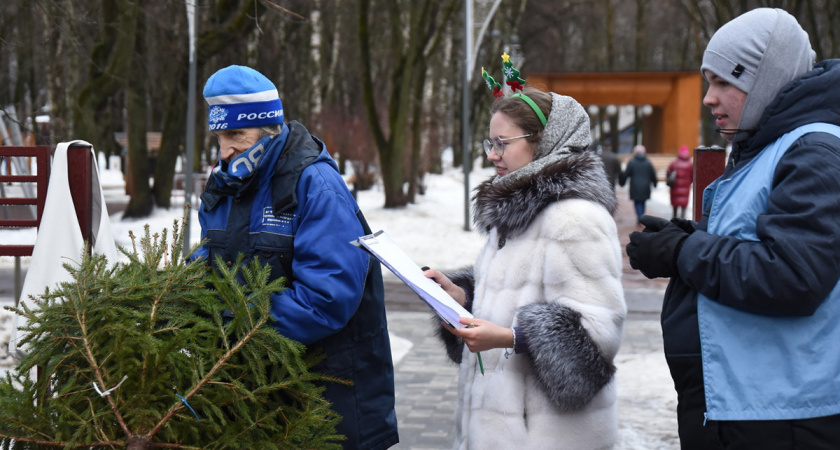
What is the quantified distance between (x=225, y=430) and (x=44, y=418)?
45cm

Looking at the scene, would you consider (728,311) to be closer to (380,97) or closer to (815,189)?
(815,189)

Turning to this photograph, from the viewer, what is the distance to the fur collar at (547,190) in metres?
2.74

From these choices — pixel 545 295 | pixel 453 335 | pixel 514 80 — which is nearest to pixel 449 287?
pixel 453 335

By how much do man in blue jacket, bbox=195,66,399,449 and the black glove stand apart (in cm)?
82

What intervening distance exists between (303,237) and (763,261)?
4.11ft

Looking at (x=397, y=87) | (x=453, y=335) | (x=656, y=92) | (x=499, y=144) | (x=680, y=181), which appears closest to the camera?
(x=499, y=144)

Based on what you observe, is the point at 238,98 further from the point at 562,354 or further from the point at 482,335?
the point at 562,354

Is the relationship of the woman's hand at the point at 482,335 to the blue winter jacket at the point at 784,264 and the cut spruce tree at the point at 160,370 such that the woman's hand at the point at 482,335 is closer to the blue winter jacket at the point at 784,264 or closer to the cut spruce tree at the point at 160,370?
the cut spruce tree at the point at 160,370

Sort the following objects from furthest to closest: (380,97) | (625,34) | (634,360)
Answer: (625,34) < (380,97) < (634,360)

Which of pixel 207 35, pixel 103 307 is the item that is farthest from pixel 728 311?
Result: pixel 207 35

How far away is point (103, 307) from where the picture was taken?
2408 millimetres

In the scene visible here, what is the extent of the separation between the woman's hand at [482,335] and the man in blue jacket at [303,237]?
1.08ft

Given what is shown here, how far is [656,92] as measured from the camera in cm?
3784

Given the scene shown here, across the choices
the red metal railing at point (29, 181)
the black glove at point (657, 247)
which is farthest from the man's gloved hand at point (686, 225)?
the red metal railing at point (29, 181)
